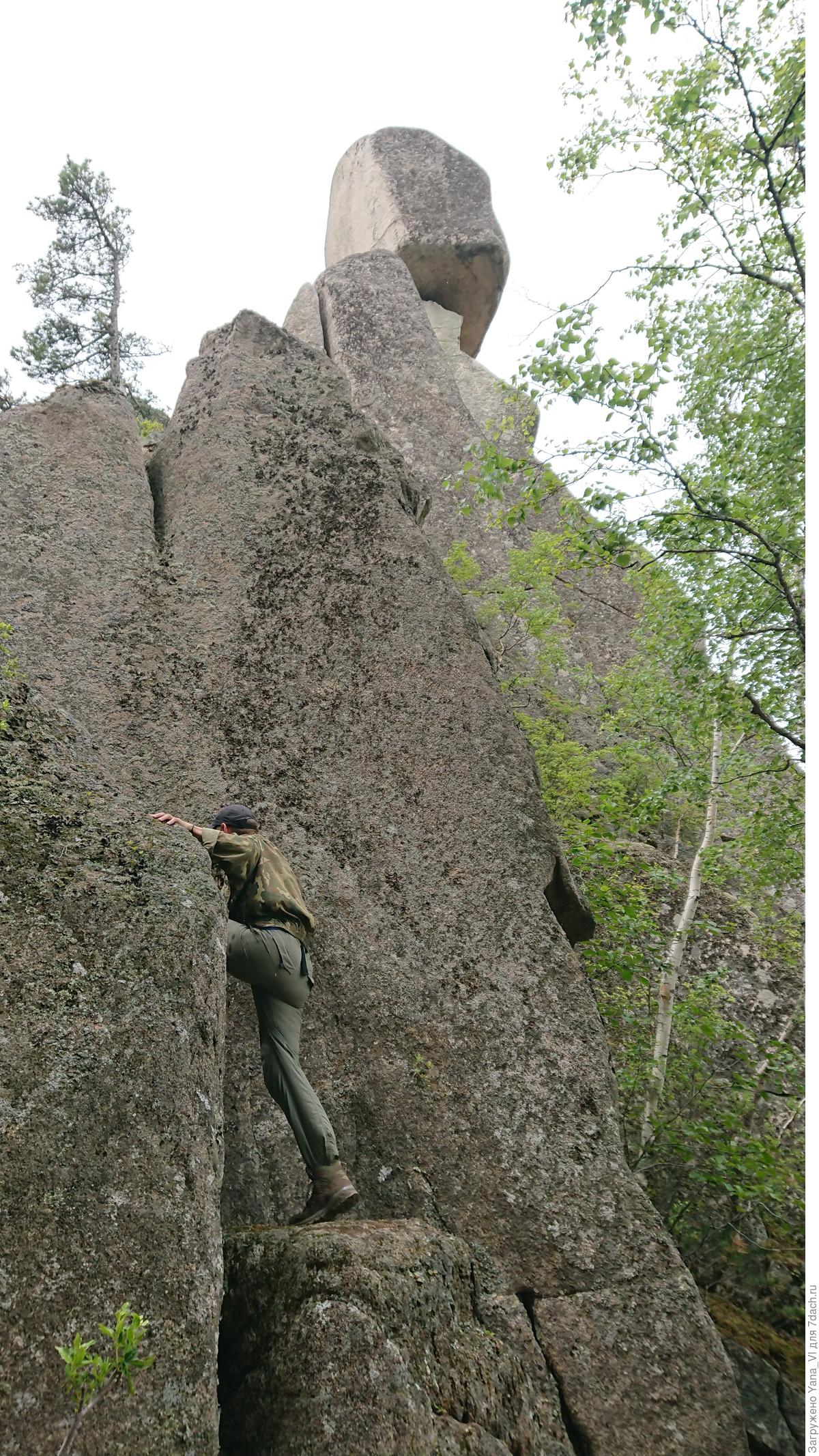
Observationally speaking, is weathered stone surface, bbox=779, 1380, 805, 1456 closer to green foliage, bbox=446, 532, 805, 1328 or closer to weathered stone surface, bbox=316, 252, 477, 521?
green foliage, bbox=446, 532, 805, 1328

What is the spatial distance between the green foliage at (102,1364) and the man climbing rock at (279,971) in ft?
6.27

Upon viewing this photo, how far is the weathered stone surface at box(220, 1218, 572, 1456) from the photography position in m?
3.91

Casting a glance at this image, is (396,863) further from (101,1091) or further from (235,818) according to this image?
(101,1091)

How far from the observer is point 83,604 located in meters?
7.67

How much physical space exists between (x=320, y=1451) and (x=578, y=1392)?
2139 mm

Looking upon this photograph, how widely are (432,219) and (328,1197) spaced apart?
2199 centimetres

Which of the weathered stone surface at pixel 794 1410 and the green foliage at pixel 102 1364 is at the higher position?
the green foliage at pixel 102 1364

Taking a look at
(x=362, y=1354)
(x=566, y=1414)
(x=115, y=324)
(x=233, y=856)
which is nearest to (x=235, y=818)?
(x=233, y=856)

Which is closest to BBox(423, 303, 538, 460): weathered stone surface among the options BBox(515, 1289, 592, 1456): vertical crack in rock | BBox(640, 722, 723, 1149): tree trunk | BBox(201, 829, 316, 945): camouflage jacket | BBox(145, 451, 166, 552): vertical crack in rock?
BBox(640, 722, 723, 1149): tree trunk

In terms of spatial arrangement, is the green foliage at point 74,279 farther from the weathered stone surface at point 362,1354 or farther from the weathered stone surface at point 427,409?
the weathered stone surface at point 362,1354

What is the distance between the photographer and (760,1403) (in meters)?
6.21

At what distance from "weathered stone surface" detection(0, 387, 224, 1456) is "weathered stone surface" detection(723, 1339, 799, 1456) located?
3.85m

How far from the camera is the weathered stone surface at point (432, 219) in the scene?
22.2 m

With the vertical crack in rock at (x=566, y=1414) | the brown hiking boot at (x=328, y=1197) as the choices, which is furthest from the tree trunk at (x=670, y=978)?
the brown hiking boot at (x=328, y=1197)
